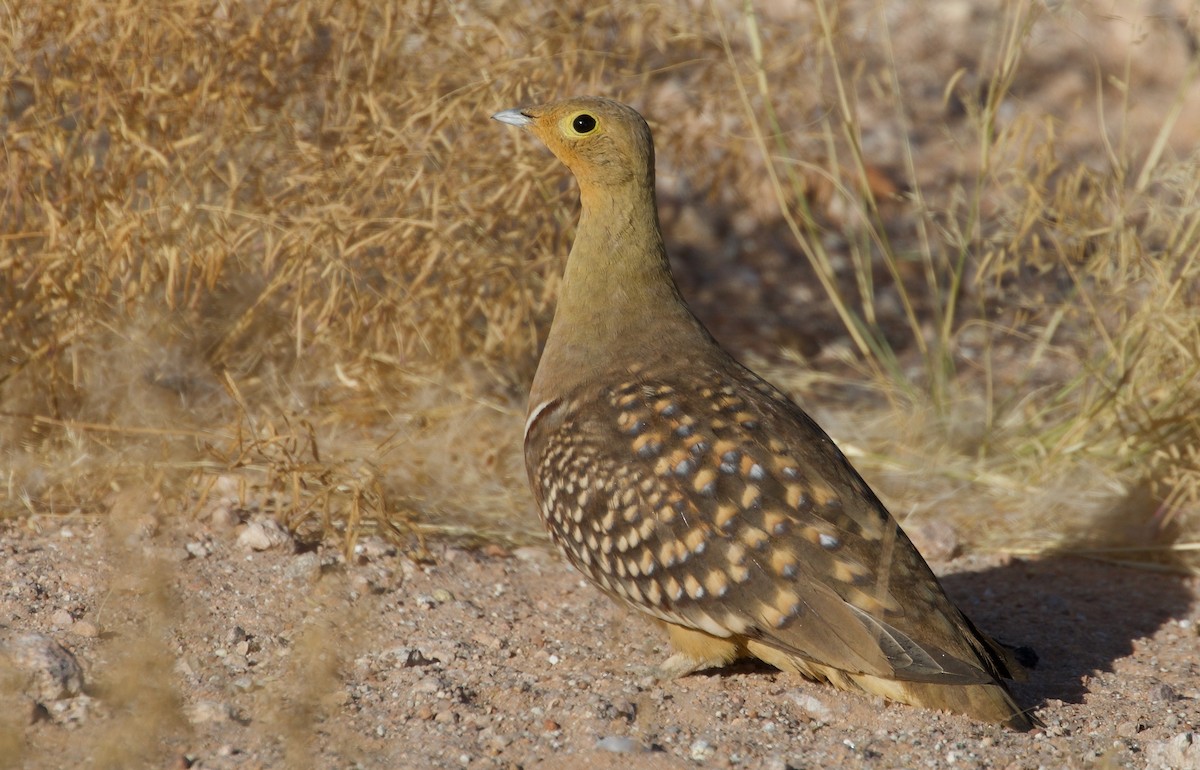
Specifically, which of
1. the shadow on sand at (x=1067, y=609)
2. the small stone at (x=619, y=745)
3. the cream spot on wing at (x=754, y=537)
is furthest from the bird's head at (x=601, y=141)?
the shadow on sand at (x=1067, y=609)

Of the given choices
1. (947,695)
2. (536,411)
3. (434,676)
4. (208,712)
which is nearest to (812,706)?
(947,695)

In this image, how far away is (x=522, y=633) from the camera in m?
4.23

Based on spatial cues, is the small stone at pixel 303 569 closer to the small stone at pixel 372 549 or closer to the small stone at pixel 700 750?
the small stone at pixel 372 549

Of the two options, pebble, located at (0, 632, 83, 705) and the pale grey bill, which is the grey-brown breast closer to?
the pale grey bill

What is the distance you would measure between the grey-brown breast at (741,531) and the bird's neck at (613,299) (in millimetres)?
206

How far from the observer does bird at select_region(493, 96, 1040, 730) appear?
3525mm

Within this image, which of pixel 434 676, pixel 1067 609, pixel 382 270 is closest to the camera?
pixel 434 676

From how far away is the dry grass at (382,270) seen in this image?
473cm

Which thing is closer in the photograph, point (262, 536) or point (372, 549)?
point (262, 536)

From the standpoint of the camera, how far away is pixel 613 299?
4230mm

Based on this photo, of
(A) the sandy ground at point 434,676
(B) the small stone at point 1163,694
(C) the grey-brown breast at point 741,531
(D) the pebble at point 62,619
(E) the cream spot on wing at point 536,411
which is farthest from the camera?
(E) the cream spot on wing at point 536,411

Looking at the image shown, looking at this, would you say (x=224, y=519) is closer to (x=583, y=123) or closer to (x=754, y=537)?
(x=583, y=123)

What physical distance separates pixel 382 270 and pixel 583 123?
4.04 ft

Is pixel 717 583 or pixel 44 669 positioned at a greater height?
pixel 717 583
